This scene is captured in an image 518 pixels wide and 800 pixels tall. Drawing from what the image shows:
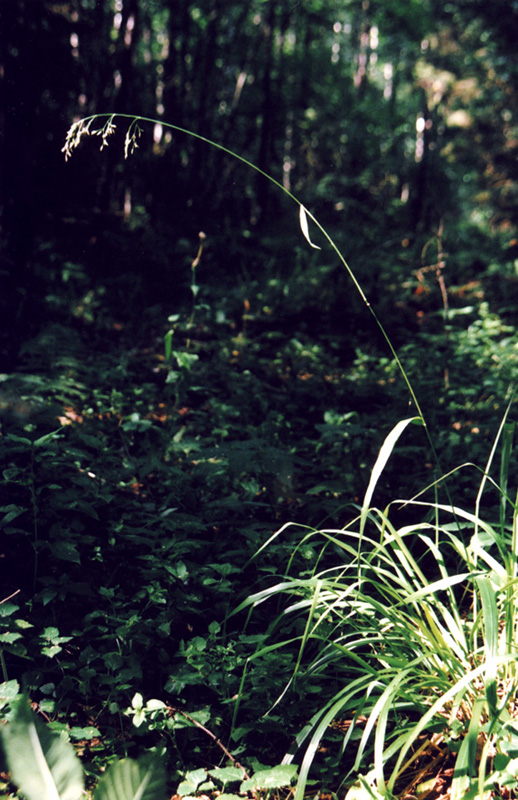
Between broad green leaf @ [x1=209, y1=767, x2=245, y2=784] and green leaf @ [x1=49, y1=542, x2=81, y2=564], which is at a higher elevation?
green leaf @ [x1=49, y1=542, x2=81, y2=564]

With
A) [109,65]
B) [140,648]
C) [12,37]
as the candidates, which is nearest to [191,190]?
[109,65]

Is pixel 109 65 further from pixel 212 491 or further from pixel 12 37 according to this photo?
pixel 212 491

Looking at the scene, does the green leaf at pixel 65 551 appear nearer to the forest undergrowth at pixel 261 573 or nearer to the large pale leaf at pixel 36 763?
the forest undergrowth at pixel 261 573

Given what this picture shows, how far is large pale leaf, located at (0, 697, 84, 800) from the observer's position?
0.88m

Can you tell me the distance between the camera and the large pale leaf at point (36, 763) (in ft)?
2.87

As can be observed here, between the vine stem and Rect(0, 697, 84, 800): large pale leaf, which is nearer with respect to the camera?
Rect(0, 697, 84, 800): large pale leaf

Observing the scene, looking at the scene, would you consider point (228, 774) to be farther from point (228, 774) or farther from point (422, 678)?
point (422, 678)

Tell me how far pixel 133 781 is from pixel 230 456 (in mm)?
1180

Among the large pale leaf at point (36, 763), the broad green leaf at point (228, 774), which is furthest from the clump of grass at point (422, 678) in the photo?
the large pale leaf at point (36, 763)

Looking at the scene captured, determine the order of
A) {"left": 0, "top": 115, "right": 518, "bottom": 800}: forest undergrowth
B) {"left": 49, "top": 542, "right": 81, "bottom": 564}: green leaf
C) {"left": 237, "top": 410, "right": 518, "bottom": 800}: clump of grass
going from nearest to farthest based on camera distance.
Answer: {"left": 237, "top": 410, "right": 518, "bottom": 800}: clump of grass < {"left": 0, "top": 115, "right": 518, "bottom": 800}: forest undergrowth < {"left": 49, "top": 542, "right": 81, "bottom": 564}: green leaf

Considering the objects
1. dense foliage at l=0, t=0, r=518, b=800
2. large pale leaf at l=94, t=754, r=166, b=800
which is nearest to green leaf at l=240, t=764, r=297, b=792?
dense foliage at l=0, t=0, r=518, b=800

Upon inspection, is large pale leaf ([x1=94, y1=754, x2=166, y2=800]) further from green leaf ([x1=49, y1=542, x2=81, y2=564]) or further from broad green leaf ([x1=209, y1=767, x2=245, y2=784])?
green leaf ([x1=49, y1=542, x2=81, y2=564])

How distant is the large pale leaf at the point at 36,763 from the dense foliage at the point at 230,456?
9 centimetres

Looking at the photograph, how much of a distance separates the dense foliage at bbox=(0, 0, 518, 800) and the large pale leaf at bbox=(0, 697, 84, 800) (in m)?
0.09
